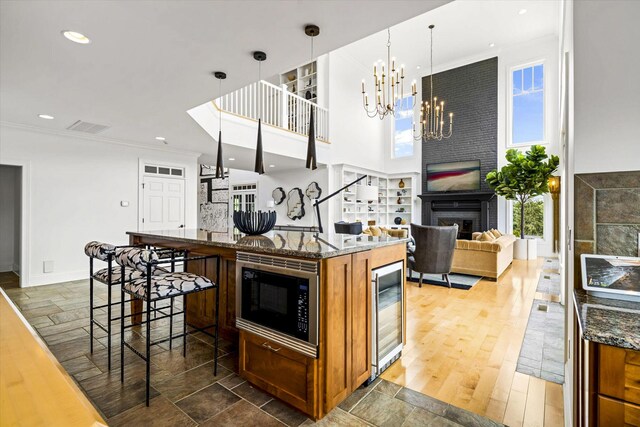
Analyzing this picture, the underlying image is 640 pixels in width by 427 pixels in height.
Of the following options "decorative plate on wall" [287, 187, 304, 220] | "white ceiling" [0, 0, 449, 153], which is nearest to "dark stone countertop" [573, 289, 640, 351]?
"white ceiling" [0, 0, 449, 153]

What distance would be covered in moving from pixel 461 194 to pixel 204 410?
8.51m

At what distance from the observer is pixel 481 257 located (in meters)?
5.18

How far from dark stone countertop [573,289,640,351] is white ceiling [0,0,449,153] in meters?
1.90

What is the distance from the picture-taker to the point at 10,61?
8.91 ft

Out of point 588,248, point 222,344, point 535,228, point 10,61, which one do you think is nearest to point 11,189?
point 10,61

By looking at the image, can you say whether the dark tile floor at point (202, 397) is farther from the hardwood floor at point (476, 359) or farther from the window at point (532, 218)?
the window at point (532, 218)

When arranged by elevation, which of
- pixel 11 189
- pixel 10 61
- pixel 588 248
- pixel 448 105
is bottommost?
pixel 588 248

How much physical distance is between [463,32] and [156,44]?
8052 mm

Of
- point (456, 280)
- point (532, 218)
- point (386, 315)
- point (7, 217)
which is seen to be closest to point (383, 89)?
point (456, 280)

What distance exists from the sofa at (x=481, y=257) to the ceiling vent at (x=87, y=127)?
6.26 m

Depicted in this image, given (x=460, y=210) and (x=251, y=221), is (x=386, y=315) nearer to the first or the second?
(x=251, y=221)

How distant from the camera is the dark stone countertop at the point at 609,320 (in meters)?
0.87

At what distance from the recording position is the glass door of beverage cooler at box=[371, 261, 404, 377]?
6.95 ft

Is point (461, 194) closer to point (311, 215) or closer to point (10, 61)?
point (311, 215)
